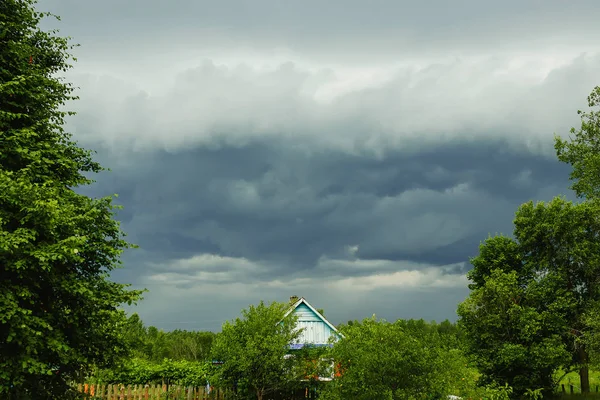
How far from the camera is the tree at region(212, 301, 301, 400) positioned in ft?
79.5

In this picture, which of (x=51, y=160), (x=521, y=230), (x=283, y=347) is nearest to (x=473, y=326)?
(x=521, y=230)

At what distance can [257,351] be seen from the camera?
78.8 feet

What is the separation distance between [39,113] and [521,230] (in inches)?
1220

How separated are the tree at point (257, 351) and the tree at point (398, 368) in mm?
7182

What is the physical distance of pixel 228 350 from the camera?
24609mm

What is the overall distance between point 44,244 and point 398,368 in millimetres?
11044

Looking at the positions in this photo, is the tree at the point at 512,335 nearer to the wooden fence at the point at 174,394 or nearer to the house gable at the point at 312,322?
the house gable at the point at 312,322

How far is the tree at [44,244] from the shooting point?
14312 mm

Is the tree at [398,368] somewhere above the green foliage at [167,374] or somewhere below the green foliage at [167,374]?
above

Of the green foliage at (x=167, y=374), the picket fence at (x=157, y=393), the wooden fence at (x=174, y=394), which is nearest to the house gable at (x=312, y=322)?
the green foliage at (x=167, y=374)

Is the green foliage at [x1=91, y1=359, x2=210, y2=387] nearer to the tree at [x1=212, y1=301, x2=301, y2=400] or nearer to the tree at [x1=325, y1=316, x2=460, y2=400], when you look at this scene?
the tree at [x1=212, y1=301, x2=301, y2=400]

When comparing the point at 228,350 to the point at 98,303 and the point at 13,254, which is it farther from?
the point at 13,254

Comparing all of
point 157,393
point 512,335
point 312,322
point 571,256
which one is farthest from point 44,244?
point 571,256

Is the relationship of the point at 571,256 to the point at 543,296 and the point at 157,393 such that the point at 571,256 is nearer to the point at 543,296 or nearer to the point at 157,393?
the point at 543,296
